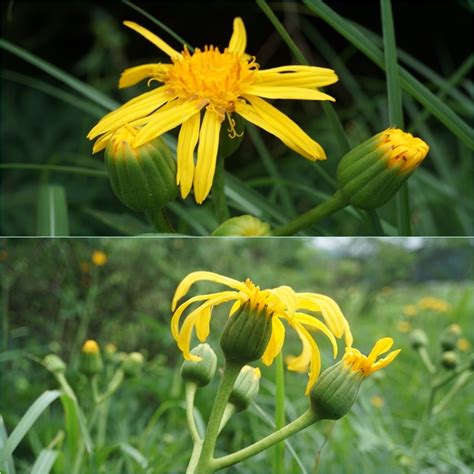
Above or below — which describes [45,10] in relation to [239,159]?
above

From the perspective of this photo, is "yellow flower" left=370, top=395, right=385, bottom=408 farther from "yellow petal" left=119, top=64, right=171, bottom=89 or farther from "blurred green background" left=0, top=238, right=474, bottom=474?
"yellow petal" left=119, top=64, right=171, bottom=89

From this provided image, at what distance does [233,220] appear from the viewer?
53cm

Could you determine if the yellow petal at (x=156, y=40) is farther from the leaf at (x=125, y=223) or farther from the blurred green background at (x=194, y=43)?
the blurred green background at (x=194, y=43)

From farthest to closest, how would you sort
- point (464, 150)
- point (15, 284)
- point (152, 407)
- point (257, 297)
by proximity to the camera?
point (464, 150), point (152, 407), point (15, 284), point (257, 297)

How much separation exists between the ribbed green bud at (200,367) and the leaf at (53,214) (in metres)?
0.17

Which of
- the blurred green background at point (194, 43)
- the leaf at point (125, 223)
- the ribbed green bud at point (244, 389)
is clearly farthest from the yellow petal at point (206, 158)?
the blurred green background at point (194, 43)

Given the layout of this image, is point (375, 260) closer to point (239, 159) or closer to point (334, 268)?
point (334, 268)

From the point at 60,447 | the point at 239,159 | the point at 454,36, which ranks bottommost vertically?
the point at 60,447

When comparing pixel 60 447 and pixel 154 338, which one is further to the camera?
pixel 154 338

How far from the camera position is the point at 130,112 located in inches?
21.7

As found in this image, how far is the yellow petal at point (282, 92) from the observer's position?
54 cm

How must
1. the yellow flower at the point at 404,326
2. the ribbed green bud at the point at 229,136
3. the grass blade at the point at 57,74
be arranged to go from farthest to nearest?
the yellow flower at the point at 404,326
the grass blade at the point at 57,74
the ribbed green bud at the point at 229,136

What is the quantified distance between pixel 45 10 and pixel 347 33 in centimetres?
170

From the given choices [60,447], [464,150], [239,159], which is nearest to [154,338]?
[60,447]
